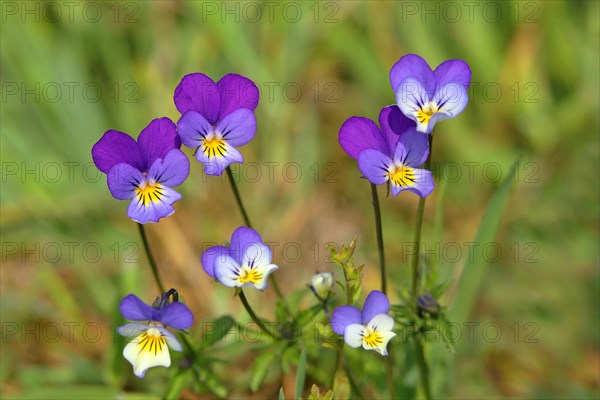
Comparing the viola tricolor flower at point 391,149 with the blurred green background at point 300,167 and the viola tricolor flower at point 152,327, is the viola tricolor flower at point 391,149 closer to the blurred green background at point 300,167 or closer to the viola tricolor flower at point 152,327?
the viola tricolor flower at point 152,327

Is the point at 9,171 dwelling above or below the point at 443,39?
below

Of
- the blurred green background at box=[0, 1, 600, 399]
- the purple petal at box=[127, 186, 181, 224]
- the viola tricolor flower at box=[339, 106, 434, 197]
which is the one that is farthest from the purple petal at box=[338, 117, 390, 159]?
the blurred green background at box=[0, 1, 600, 399]

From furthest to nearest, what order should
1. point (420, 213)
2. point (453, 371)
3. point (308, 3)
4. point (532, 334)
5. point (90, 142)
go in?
point (308, 3) < point (90, 142) < point (532, 334) < point (453, 371) < point (420, 213)

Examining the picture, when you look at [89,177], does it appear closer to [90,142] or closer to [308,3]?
[90,142]

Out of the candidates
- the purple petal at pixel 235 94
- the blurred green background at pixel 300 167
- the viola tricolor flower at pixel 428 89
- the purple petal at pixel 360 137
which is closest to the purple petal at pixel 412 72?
→ the viola tricolor flower at pixel 428 89

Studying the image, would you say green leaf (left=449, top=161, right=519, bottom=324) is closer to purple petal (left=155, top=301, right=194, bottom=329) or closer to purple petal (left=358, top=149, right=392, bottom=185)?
purple petal (left=358, top=149, right=392, bottom=185)

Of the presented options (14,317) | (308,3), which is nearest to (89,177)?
(14,317)
